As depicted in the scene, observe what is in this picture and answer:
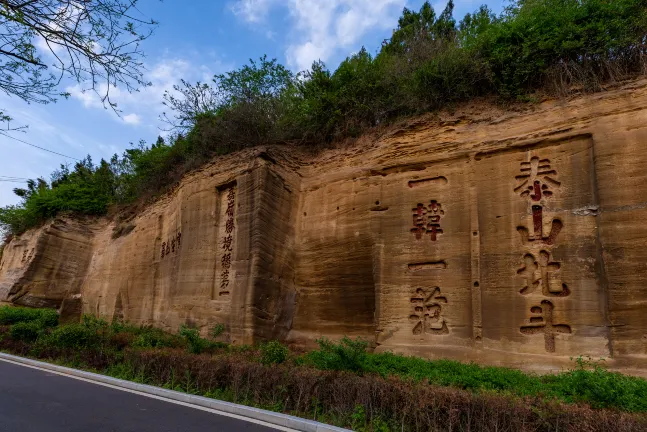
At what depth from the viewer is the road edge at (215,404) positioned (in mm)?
4492

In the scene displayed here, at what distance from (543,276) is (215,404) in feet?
17.8

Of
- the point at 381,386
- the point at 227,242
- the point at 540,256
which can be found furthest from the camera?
the point at 227,242

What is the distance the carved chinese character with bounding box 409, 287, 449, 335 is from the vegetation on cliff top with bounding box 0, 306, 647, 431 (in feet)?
2.70

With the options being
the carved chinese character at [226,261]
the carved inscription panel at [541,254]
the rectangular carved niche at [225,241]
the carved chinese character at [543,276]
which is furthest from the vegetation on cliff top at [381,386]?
the carved chinese character at [226,261]

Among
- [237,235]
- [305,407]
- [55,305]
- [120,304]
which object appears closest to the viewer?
[305,407]

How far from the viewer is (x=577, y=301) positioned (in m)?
6.65

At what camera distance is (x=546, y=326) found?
6773 mm

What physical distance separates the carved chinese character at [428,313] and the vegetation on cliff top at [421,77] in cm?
412

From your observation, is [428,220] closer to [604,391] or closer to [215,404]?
[604,391]

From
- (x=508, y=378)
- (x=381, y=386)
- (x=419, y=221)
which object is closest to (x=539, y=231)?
(x=419, y=221)

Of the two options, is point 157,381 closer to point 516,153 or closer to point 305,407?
point 305,407

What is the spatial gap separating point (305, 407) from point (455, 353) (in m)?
3.33

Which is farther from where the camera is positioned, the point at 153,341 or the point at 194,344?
the point at 153,341

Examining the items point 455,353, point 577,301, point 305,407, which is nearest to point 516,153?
point 577,301
